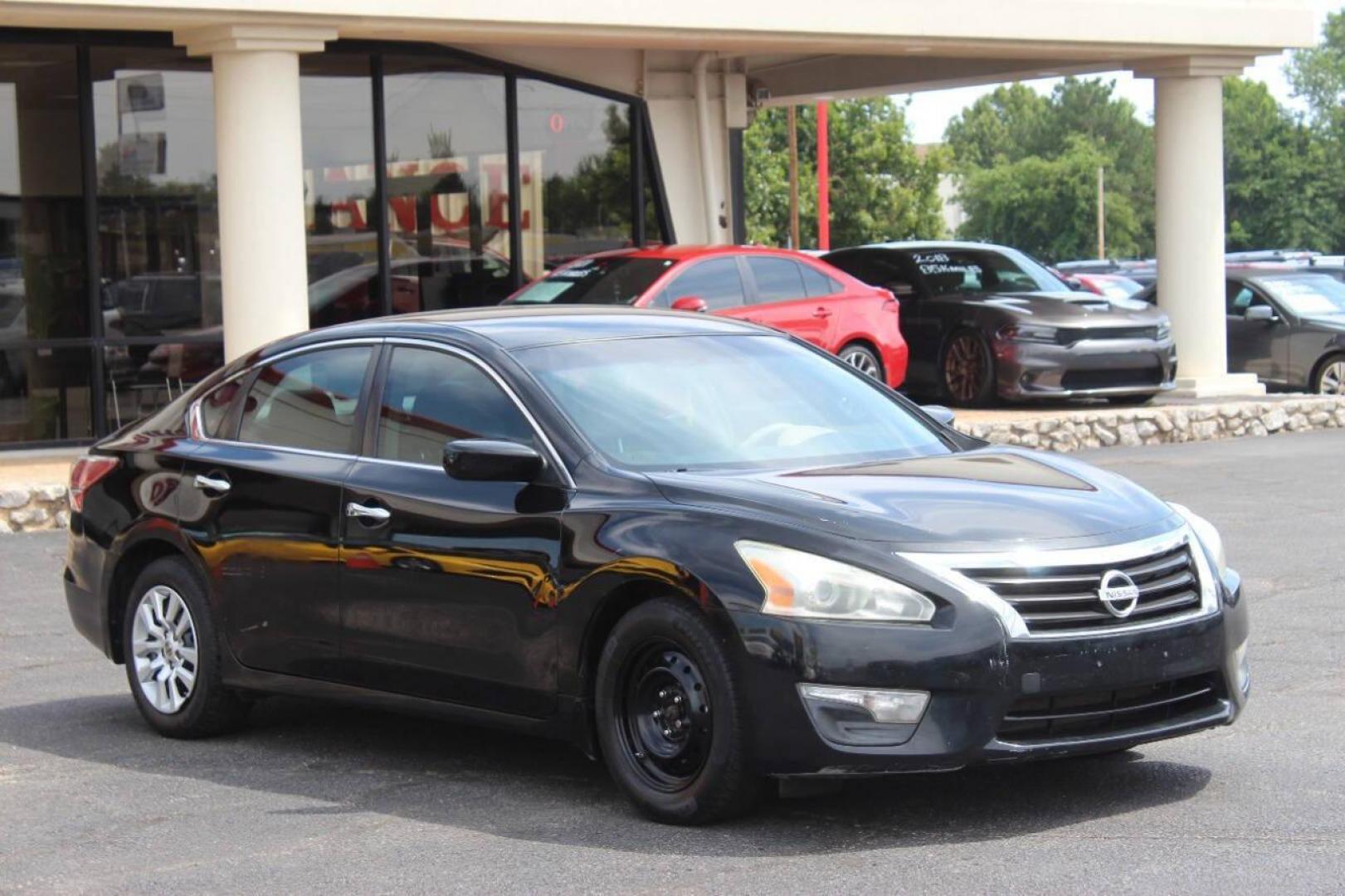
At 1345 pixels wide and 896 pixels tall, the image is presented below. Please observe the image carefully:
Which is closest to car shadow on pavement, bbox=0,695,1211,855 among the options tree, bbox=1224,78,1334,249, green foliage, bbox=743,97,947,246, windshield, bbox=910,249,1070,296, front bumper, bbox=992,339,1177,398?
front bumper, bbox=992,339,1177,398

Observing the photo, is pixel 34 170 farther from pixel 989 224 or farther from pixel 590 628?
pixel 989 224

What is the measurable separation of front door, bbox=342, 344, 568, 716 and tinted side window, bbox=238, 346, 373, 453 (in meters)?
0.18

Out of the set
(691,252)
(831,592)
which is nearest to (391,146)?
(691,252)

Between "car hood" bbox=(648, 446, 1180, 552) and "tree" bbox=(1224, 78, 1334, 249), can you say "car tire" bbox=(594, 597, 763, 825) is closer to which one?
"car hood" bbox=(648, 446, 1180, 552)

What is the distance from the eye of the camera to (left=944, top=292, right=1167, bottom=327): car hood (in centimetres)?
1917

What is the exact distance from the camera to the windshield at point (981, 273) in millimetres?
20281

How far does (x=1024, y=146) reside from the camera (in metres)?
162

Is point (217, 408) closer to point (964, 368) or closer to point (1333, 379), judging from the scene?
point (964, 368)

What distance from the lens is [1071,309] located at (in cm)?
1930

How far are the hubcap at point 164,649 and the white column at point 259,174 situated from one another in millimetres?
8751

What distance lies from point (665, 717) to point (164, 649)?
2600 millimetres

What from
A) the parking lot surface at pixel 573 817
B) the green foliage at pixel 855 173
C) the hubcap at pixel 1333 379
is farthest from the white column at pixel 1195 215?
the green foliage at pixel 855 173

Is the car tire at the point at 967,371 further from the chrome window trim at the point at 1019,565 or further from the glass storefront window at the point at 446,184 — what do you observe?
the chrome window trim at the point at 1019,565

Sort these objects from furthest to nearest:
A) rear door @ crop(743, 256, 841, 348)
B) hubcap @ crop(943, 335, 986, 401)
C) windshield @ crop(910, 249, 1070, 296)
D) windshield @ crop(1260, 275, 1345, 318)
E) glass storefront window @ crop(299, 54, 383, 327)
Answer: windshield @ crop(1260, 275, 1345, 318) → windshield @ crop(910, 249, 1070, 296) → hubcap @ crop(943, 335, 986, 401) → glass storefront window @ crop(299, 54, 383, 327) → rear door @ crop(743, 256, 841, 348)
